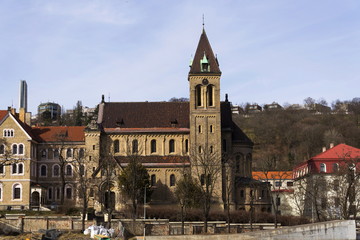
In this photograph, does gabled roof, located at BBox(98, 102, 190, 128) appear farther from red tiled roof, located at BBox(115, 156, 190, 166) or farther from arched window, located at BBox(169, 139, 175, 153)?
red tiled roof, located at BBox(115, 156, 190, 166)

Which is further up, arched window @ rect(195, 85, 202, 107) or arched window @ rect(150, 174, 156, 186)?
arched window @ rect(195, 85, 202, 107)

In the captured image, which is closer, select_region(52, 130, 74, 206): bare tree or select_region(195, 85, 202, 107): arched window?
select_region(195, 85, 202, 107): arched window

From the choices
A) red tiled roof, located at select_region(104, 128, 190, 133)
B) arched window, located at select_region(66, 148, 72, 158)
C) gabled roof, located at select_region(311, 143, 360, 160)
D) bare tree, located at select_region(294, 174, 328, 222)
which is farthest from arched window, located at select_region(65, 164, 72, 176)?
gabled roof, located at select_region(311, 143, 360, 160)

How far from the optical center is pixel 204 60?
272 ft

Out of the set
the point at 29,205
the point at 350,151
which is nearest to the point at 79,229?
the point at 29,205

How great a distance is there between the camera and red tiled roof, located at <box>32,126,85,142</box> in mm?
86062

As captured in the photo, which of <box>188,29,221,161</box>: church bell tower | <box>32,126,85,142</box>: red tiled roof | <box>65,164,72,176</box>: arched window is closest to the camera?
<box>188,29,221,161</box>: church bell tower

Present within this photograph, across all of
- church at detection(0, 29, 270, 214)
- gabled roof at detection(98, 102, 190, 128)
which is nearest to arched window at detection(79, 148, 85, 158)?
church at detection(0, 29, 270, 214)

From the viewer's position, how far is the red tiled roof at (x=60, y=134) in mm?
86062

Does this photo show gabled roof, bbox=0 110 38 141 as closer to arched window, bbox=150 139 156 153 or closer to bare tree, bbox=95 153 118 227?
bare tree, bbox=95 153 118 227

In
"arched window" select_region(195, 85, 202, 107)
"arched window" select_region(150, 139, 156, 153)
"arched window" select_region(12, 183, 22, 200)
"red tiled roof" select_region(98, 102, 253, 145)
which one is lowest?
"arched window" select_region(12, 183, 22, 200)

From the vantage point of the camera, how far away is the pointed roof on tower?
3258 inches

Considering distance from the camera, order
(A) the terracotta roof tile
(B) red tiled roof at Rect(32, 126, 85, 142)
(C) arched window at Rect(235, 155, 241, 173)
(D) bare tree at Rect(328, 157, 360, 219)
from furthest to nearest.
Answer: (B) red tiled roof at Rect(32, 126, 85, 142) < (C) arched window at Rect(235, 155, 241, 173) < (A) the terracotta roof tile < (D) bare tree at Rect(328, 157, 360, 219)

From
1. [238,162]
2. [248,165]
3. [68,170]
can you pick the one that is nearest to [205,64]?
[238,162]
